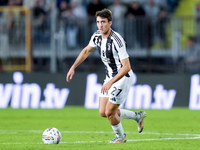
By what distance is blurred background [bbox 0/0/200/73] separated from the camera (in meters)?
17.6

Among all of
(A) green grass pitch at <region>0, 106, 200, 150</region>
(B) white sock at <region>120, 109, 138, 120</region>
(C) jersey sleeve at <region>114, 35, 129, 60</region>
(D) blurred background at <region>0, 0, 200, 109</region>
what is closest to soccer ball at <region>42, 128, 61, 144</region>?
(A) green grass pitch at <region>0, 106, 200, 150</region>

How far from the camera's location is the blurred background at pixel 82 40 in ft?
57.8

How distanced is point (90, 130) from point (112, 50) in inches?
116

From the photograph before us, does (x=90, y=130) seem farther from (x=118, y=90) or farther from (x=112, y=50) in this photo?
(x=112, y=50)

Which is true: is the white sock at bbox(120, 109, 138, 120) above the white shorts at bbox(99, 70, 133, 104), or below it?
below

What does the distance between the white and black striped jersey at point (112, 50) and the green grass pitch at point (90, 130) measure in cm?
122

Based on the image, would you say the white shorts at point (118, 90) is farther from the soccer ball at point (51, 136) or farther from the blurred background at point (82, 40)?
the blurred background at point (82, 40)

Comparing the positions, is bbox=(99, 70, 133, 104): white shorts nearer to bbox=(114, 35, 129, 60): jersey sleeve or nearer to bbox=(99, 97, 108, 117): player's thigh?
bbox=(99, 97, 108, 117): player's thigh

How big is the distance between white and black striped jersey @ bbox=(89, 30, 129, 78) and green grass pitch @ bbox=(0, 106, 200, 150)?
4.00 feet

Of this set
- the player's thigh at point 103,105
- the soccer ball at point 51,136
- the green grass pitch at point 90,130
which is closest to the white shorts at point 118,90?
the player's thigh at point 103,105

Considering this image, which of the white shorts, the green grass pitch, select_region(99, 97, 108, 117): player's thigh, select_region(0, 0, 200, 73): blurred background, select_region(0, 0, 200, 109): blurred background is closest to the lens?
the green grass pitch

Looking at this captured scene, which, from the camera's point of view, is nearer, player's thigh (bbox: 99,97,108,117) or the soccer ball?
the soccer ball

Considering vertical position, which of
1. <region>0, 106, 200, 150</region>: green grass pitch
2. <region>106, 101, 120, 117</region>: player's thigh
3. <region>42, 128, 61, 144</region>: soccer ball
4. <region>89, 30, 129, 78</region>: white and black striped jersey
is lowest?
<region>0, 106, 200, 150</region>: green grass pitch

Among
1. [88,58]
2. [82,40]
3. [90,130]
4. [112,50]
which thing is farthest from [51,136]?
[82,40]
